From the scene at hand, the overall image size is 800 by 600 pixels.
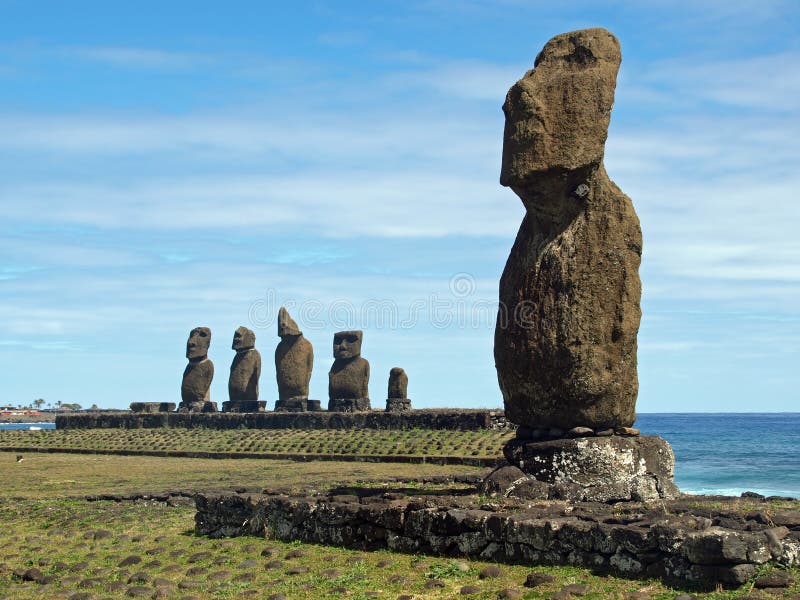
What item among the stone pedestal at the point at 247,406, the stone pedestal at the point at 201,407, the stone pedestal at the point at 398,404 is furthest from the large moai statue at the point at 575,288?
the stone pedestal at the point at 201,407

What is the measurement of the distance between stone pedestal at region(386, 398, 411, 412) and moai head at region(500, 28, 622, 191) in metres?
25.7

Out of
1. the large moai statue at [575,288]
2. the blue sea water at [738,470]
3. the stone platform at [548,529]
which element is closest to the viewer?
the stone platform at [548,529]

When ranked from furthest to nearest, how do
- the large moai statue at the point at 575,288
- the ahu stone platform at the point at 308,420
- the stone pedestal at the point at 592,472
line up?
the ahu stone platform at the point at 308,420 → the large moai statue at the point at 575,288 → the stone pedestal at the point at 592,472

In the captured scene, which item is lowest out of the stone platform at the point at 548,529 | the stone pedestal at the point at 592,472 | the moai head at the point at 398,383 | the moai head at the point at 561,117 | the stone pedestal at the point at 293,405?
the stone platform at the point at 548,529

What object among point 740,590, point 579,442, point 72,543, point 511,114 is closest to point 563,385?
point 579,442

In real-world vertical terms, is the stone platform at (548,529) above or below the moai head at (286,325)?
below

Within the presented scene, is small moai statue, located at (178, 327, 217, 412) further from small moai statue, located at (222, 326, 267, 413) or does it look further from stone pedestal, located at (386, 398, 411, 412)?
stone pedestal, located at (386, 398, 411, 412)

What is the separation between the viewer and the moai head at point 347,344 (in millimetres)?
38188

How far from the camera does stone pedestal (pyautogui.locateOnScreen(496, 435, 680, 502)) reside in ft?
35.4

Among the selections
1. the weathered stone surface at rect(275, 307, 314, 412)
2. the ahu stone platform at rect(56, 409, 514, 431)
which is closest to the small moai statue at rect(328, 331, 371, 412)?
the ahu stone platform at rect(56, 409, 514, 431)

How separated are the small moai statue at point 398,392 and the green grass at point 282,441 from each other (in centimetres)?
304

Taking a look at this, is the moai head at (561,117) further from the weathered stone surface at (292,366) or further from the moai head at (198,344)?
the moai head at (198,344)

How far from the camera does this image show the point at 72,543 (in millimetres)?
12414

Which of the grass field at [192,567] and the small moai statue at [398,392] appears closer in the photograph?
the grass field at [192,567]
